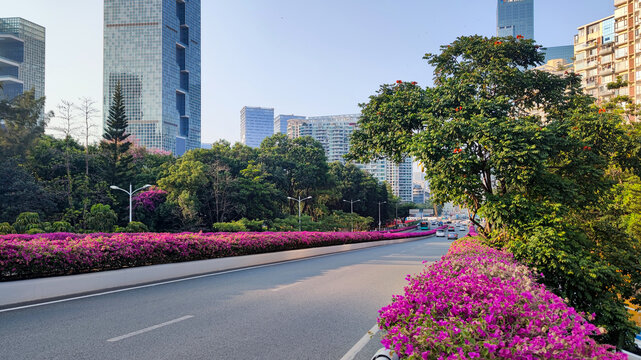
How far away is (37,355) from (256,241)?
13664 mm

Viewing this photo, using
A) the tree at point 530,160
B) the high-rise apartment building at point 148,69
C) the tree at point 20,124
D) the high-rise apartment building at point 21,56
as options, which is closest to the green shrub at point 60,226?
the tree at point 20,124

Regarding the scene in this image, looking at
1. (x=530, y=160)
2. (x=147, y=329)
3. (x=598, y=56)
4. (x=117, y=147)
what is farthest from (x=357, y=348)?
(x=598, y=56)

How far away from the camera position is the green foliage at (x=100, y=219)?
36.8 m

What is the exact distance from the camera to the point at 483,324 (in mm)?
3383

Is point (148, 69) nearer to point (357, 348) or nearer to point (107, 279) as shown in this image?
point (107, 279)

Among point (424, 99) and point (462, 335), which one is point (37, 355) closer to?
point (462, 335)

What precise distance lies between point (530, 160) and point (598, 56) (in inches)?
3036

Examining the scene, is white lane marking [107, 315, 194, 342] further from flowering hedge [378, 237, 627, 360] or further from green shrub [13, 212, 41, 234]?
green shrub [13, 212, 41, 234]

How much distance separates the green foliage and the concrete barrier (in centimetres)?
2575

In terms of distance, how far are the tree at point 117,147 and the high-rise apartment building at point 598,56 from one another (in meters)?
71.3

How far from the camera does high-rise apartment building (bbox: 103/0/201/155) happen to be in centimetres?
17125

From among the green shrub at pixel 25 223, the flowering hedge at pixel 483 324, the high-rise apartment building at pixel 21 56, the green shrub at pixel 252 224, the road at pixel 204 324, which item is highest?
the high-rise apartment building at pixel 21 56

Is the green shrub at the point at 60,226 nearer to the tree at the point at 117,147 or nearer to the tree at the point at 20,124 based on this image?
the tree at the point at 117,147

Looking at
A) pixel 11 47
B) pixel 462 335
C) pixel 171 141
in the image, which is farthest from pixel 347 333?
pixel 171 141
